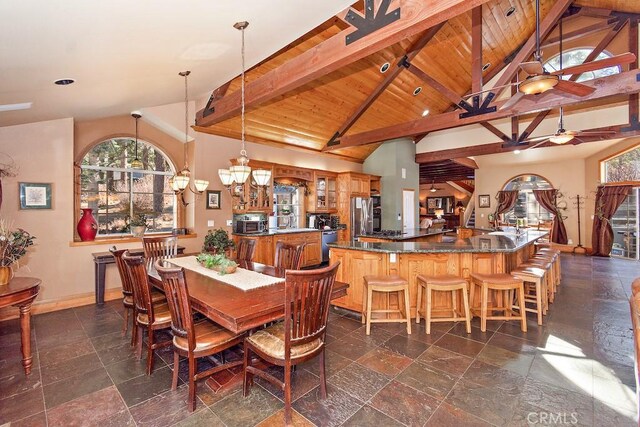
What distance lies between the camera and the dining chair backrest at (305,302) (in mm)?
1790

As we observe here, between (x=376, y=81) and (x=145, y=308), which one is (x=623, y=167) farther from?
(x=145, y=308)

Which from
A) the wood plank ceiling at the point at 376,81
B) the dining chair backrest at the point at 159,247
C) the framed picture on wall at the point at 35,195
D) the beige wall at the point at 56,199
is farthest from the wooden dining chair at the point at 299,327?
the framed picture on wall at the point at 35,195

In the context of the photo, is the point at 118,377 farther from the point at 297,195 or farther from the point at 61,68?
the point at 297,195

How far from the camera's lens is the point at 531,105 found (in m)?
4.38

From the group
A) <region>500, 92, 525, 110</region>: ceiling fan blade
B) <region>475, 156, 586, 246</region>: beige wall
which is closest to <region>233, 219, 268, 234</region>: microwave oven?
<region>500, 92, 525, 110</region>: ceiling fan blade

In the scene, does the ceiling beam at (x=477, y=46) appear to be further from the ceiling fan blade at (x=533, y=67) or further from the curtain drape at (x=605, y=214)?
the curtain drape at (x=605, y=214)

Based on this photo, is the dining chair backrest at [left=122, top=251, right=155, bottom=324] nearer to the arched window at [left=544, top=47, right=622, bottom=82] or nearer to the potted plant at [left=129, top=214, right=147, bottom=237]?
the potted plant at [left=129, top=214, right=147, bottom=237]

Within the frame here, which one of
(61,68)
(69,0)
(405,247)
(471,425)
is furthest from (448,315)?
(61,68)

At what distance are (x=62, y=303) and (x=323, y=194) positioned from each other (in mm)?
5288

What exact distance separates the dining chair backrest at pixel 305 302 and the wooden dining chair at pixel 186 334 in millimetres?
587

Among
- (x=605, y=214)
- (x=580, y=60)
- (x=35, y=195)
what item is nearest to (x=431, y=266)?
(x=35, y=195)

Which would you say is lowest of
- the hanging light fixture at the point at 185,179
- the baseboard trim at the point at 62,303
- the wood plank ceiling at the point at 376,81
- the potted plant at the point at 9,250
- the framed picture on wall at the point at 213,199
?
the baseboard trim at the point at 62,303

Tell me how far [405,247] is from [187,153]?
440 cm

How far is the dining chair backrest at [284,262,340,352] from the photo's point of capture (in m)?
1.79
